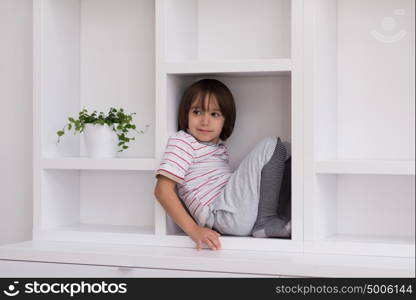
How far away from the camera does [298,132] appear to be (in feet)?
5.52

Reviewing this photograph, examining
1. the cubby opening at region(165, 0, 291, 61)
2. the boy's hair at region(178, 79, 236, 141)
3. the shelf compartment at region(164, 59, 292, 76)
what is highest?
the cubby opening at region(165, 0, 291, 61)

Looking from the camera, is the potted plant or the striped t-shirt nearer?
the striped t-shirt

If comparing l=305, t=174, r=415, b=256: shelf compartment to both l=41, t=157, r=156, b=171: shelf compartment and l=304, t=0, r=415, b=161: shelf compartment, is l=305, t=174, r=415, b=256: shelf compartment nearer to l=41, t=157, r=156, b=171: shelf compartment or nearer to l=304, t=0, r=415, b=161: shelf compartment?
l=304, t=0, r=415, b=161: shelf compartment

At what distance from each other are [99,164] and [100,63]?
16.1 inches

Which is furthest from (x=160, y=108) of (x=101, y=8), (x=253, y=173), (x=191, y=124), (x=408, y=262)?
(x=408, y=262)

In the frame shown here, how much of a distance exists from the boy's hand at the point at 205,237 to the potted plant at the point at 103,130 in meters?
0.37

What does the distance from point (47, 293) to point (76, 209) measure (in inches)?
17.6

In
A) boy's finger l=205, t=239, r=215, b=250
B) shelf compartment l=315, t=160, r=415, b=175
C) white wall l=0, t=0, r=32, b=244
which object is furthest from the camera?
white wall l=0, t=0, r=32, b=244

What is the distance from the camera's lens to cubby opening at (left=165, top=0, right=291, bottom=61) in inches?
74.9

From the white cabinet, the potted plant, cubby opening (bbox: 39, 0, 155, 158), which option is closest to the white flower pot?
the potted plant

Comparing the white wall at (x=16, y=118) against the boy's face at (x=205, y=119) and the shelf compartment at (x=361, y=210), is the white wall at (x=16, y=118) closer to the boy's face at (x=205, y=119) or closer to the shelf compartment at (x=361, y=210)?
the boy's face at (x=205, y=119)

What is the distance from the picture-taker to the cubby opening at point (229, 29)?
6.24 ft

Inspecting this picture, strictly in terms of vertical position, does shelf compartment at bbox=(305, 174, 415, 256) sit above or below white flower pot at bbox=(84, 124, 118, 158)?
below

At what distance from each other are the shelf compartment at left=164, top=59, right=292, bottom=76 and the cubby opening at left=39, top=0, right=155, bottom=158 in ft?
0.90
